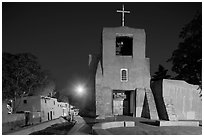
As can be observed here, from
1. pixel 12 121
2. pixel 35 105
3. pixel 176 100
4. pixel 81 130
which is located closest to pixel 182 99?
pixel 176 100

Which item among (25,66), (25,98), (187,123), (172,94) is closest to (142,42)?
(172,94)

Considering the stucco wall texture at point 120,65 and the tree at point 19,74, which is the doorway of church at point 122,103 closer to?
the stucco wall texture at point 120,65

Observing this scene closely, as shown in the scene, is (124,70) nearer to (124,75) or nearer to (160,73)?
(124,75)

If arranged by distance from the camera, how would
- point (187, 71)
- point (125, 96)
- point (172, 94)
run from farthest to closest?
point (187, 71) < point (125, 96) < point (172, 94)

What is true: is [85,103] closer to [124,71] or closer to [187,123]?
[124,71]

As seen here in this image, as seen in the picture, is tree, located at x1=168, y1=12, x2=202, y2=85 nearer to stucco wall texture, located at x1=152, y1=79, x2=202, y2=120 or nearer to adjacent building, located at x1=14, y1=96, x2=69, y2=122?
stucco wall texture, located at x1=152, y1=79, x2=202, y2=120

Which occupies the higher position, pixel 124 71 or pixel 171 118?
pixel 124 71

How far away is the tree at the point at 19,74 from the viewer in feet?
71.3

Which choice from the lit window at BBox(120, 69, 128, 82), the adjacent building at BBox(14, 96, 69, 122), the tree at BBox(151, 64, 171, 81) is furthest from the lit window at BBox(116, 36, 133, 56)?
the tree at BBox(151, 64, 171, 81)

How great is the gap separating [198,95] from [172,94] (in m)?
3.20

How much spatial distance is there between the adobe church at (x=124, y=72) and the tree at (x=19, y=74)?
5732 mm

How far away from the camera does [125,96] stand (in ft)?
81.6

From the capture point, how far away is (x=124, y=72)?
2167cm

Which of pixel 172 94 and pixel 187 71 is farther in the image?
pixel 187 71
